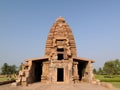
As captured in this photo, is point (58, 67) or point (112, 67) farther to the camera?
point (112, 67)

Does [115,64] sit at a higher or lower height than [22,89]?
higher

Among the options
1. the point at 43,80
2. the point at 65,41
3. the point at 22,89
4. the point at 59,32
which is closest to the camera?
the point at 22,89

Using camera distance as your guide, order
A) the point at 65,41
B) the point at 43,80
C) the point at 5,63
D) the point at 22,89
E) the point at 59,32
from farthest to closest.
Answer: the point at 5,63 → the point at 59,32 → the point at 65,41 → the point at 43,80 → the point at 22,89

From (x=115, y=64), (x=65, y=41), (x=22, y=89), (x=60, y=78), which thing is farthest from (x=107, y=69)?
(x=22, y=89)

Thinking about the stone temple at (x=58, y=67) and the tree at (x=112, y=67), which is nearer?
the stone temple at (x=58, y=67)

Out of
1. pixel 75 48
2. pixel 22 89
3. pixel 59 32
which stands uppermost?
pixel 59 32

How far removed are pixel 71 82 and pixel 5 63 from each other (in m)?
65.8

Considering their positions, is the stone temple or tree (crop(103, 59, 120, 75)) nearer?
the stone temple

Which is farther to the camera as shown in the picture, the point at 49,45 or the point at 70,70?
the point at 49,45

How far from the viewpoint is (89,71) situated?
2767cm

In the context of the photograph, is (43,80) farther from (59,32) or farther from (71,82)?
(59,32)

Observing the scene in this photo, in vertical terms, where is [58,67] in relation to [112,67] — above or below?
below

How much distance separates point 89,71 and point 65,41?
21.2 feet

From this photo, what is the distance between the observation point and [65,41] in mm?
30094
